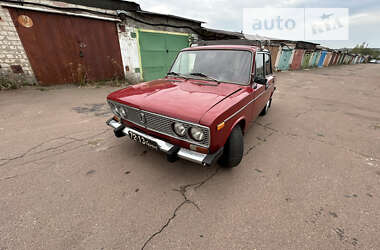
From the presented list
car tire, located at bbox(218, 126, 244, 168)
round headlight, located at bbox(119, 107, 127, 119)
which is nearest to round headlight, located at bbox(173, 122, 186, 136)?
car tire, located at bbox(218, 126, 244, 168)

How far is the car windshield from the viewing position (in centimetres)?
257

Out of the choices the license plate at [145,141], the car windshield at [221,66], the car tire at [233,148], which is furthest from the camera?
the car windshield at [221,66]

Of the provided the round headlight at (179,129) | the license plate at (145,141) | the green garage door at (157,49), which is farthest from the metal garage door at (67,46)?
the round headlight at (179,129)

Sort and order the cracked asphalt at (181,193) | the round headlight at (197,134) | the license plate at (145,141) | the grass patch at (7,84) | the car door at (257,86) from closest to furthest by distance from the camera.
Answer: the cracked asphalt at (181,193) < the round headlight at (197,134) < the license plate at (145,141) < the car door at (257,86) < the grass patch at (7,84)

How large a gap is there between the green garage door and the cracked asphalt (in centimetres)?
581

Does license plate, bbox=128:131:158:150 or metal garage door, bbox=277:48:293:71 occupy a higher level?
metal garage door, bbox=277:48:293:71

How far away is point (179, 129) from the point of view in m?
1.84

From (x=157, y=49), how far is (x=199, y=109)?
8101 millimetres

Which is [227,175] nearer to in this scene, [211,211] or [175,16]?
[211,211]

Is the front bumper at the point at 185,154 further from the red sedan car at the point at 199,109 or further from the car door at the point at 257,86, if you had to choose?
the car door at the point at 257,86

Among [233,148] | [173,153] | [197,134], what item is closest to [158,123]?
[173,153]

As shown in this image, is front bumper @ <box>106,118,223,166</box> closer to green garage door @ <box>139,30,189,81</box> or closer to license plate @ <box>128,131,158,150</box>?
license plate @ <box>128,131,158,150</box>

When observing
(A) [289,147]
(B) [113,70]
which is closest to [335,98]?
(A) [289,147]

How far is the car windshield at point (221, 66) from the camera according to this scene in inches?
101
